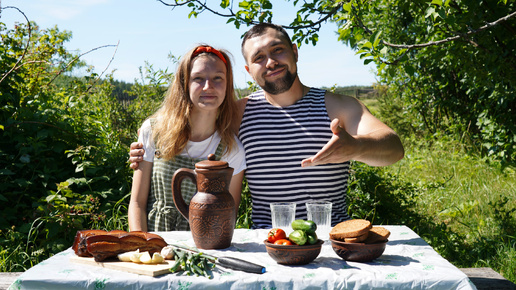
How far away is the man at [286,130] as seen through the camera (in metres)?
2.94

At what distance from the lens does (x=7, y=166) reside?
397 centimetres

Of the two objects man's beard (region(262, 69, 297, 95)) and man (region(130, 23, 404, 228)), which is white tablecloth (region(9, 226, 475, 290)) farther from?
man's beard (region(262, 69, 297, 95))

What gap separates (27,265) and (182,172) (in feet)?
7.53

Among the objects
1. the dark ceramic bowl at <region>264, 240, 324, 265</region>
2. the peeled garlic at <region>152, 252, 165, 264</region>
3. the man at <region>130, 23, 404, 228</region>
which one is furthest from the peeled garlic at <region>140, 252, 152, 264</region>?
the man at <region>130, 23, 404, 228</region>

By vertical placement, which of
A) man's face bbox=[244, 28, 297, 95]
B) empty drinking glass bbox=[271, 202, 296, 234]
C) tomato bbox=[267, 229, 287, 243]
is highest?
man's face bbox=[244, 28, 297, 95]

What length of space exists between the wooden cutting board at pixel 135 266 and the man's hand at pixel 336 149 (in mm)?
755

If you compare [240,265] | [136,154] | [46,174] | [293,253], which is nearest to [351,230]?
[293,253]

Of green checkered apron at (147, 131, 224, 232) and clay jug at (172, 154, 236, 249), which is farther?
green checkered apron at (147, 131, 224, 232)

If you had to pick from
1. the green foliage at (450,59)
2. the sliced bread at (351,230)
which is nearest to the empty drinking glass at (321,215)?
the sliced bread at (351,230)

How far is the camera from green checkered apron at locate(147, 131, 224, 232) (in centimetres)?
266

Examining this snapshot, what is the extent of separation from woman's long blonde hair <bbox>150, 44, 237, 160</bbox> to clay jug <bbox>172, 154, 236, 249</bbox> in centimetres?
74

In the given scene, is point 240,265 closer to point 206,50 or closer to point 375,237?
point 375,237

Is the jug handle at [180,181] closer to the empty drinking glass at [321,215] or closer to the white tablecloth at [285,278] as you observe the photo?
the white tablecloth at [285,278]

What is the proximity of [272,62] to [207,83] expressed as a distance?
0.61 m
